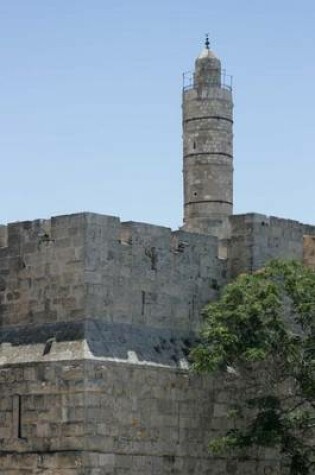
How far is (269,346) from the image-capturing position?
1029 inches

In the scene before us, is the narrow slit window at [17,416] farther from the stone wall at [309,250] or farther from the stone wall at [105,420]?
the stone wall at [309,250]

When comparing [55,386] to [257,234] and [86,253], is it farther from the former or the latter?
[257,234]

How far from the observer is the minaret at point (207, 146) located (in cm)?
5181

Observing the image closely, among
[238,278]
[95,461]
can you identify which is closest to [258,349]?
[238,278]

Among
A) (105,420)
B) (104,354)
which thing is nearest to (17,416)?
(105,420)

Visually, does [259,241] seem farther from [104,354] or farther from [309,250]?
[104,354]

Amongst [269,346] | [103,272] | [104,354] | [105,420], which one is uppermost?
[103,272]

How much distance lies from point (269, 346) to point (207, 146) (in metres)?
27.0

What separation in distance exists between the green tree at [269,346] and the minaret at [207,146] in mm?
23598

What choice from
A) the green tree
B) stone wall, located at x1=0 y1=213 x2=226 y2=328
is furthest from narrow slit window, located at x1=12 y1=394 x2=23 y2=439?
the green tree

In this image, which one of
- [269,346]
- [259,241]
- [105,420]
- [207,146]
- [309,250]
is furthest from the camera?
[207,146]

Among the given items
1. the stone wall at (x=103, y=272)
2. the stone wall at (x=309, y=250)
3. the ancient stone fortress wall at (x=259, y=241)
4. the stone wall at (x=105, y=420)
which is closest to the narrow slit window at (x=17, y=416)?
the stone wall at (x=105, y=420)

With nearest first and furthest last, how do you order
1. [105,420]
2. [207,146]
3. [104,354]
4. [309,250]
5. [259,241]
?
[105,420]
[104,354]
[259,241]
[309,250]
[207,146]

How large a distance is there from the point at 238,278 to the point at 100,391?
3564 mm
